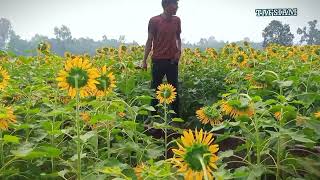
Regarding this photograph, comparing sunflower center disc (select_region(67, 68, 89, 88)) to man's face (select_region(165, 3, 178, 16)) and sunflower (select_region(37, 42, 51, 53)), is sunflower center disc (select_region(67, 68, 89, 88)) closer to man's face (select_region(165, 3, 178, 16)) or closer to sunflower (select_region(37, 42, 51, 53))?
man's face (select_region(165, 3, 178, 16))

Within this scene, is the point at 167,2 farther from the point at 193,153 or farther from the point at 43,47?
the point at 193,153

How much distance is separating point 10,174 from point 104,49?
Result: 7.17 meters

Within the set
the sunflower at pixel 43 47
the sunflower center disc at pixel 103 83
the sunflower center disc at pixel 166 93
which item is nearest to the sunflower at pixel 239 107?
the sunflower center disc at pixel 103 83

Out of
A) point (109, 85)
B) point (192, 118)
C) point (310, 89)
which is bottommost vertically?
point (192, 118)

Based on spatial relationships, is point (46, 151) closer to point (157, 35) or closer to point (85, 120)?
point (85, 120)

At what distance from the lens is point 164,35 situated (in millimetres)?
5250

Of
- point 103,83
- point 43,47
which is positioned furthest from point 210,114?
point 43,47

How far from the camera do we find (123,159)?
2.83 meters

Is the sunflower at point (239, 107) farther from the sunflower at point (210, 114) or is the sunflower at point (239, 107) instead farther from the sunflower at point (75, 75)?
the sunflower at point (75, 75)

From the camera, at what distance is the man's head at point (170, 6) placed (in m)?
5.08

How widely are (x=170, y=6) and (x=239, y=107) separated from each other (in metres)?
3.05

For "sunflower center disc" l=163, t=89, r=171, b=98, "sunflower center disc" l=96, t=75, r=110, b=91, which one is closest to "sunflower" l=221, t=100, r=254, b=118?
"sunflower center disc" l=96, t=75, r=110, b=91

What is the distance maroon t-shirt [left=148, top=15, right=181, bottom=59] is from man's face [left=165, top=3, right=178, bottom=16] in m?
0.11

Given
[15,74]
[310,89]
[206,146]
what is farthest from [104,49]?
[206,146]
